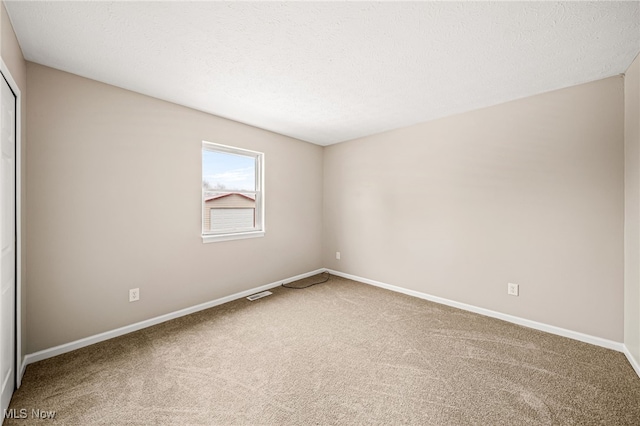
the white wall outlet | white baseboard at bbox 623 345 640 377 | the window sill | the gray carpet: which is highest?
the window sill

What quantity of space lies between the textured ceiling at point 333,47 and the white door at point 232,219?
52.9 inches

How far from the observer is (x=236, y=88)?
2.44 m

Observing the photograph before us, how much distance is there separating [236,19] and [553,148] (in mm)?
2990

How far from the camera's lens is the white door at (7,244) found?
4.77 feet

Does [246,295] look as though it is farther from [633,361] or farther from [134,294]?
[633,361]

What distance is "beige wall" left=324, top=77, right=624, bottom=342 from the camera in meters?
2.26

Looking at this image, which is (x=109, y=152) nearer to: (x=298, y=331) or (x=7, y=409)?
(x=7, y=409)

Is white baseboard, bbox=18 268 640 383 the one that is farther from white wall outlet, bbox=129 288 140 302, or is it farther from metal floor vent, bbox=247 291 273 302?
white wall outlet, bbox=129 288 140 302

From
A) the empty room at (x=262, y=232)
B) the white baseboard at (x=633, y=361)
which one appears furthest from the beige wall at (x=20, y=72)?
the white baseboard at (x=633, y=361)

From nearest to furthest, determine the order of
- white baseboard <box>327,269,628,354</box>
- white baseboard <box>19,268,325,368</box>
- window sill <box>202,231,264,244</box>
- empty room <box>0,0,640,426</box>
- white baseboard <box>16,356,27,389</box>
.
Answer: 1. empty room <box>0,0,640,426</box>
2. white baseboard <box>16,356,27,389</box>
3. white baseboard <box>19,268,325,368</box>
4. white baseboard <box>327,269,628,354</box>
5. window sill <box>202,231,264,244</box>

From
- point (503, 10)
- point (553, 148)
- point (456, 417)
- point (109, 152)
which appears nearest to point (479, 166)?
point (553, 148)

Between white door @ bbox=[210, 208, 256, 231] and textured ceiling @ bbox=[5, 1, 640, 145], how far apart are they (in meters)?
1.34

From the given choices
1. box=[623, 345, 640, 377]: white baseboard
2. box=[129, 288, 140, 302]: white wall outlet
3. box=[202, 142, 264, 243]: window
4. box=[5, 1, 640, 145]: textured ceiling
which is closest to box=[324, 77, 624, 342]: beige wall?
box=[623, 345, 640, 377]: white baseboard

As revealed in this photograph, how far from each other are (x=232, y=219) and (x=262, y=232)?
1.51ft
